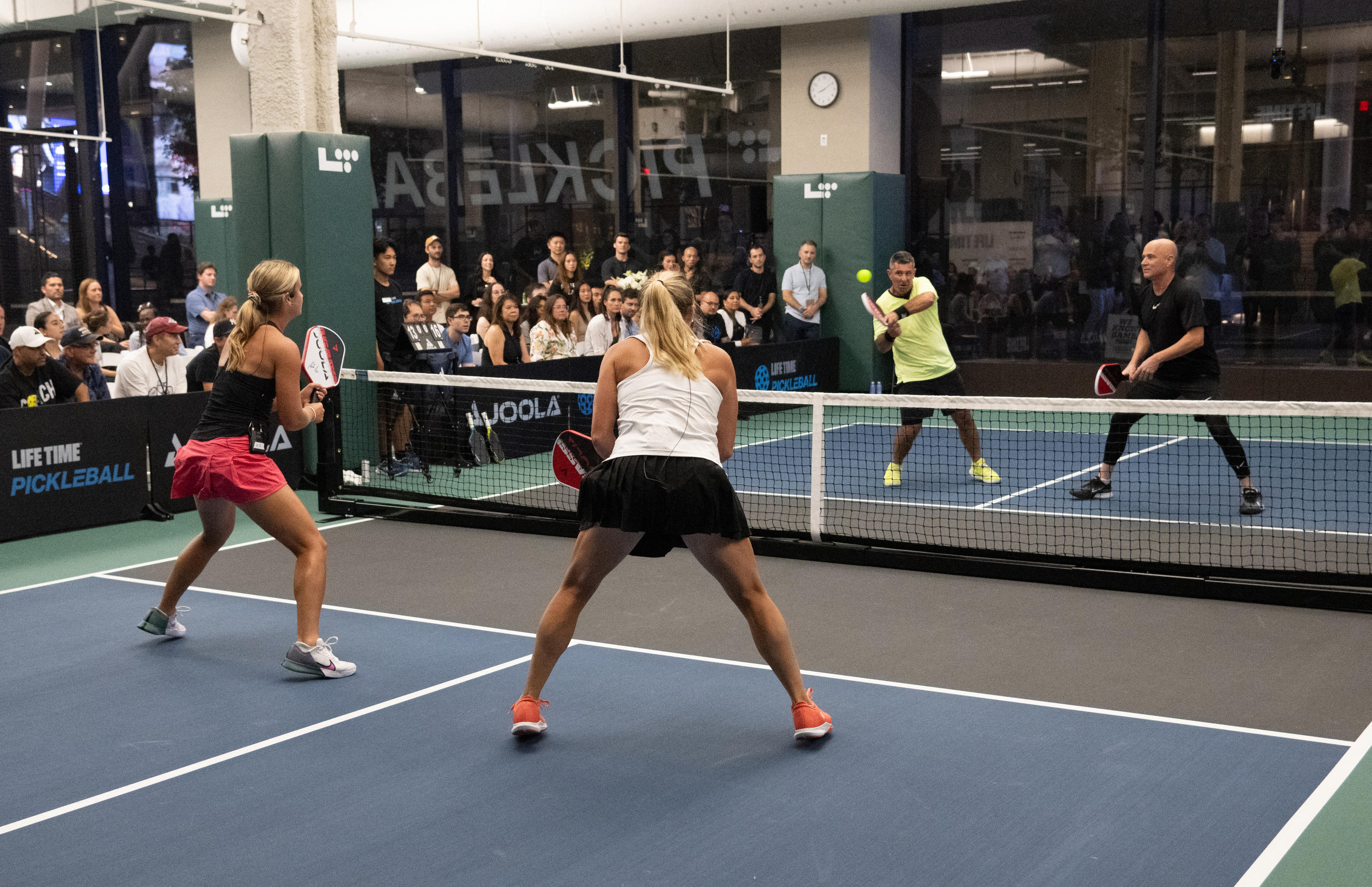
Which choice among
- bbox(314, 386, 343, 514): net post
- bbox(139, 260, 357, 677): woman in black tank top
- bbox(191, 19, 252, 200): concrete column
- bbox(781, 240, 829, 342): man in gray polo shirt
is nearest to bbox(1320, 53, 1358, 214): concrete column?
bbox(781, 240, 829, 342): man in gray polo shirt

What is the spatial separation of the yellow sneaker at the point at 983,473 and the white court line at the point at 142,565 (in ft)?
14.6

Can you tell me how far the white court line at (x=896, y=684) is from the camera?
15.6 ft

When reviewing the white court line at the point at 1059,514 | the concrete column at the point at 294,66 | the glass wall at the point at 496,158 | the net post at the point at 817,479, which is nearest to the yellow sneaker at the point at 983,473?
the white court line at the point at 1059,514

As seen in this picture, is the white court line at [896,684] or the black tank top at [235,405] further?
the black tank top at [235,405]

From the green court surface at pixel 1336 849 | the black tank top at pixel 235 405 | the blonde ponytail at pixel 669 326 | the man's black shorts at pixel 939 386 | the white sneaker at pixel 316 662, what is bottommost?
the green court surface at pixel 1336 849

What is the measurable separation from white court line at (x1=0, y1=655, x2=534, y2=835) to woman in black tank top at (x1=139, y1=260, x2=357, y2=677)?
43 centimetres

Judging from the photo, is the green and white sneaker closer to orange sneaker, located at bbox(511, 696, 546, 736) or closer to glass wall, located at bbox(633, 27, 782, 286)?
orange sneaker, located at bbox(511, 696, 546, 736)

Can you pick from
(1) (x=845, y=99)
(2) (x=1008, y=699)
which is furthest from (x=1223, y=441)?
Result: (1) (x=845, y=99)

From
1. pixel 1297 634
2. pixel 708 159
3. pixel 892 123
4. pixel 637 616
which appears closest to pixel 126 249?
pixel 708 159

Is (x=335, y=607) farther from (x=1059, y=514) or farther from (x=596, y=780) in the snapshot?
(x=1059, y=514)

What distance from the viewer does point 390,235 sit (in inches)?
782

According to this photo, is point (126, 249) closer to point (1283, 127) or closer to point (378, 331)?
point (378, 331)

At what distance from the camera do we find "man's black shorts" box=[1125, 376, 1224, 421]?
345 inches

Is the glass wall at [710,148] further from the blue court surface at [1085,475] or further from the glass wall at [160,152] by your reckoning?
the glass wall at [160,152]
